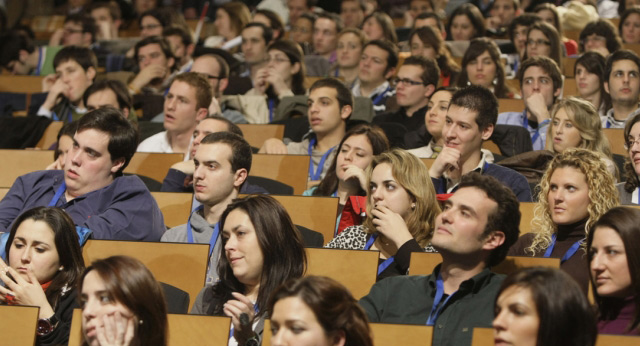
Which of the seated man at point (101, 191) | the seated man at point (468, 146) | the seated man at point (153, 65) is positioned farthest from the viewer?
the seated man at point (153, 65)

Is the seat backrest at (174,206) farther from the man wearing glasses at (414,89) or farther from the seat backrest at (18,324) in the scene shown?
the man wearing glasses at (414,89)

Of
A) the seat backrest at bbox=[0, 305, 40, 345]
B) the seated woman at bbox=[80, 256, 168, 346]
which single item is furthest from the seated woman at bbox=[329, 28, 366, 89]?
the seated woman at bbox=[80, 256, 168, 346]

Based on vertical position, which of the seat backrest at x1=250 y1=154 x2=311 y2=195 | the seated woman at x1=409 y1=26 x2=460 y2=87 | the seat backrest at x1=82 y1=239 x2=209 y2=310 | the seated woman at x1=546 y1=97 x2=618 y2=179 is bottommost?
the seat backrest at x1=82 y1=239 x2=209 y2=310

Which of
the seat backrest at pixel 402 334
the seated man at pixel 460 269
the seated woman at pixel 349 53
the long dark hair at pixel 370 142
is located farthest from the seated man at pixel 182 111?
the seat backrest at pixel 402 334

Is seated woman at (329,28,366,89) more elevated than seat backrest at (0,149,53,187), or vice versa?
seated woman at (329,28,366,89)

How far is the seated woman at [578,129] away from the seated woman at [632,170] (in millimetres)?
303

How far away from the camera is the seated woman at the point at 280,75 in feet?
19.1

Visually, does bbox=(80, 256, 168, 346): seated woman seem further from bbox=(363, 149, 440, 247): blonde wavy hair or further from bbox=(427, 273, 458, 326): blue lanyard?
bbox=(363, 149, 440, 247): blonde wavy hair

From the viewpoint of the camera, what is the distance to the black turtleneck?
9.54ft

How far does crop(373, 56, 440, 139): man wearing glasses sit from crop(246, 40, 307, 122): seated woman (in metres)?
0.87

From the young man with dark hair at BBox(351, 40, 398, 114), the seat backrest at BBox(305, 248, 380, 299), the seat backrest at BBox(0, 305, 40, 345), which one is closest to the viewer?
the seat backrest at BBox(0, 305, 40, 345)

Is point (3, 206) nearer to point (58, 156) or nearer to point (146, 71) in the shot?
point (58, 156)


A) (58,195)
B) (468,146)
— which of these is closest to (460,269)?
(468,146)

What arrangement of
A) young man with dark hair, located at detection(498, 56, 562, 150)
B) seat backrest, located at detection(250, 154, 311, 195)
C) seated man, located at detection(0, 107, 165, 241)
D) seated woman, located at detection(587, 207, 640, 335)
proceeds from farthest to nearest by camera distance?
1. young man with dark hair, located at detection(498, 56, 562, 150)
2. seat backrest, located at detection(250, 154, 311, 195)
3. seated man, located at detection(0, 107, 165, 241)
4. seated woman, located at detection(587, 207, 640, 335)
